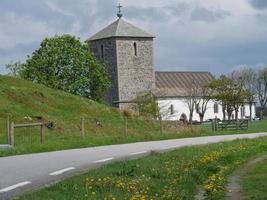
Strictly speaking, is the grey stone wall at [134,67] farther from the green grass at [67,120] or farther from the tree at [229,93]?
the green grass at [67,120]

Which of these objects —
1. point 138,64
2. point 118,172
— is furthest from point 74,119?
point 138,64

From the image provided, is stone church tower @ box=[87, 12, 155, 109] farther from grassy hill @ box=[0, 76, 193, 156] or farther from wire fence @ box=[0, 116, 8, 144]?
wire fence @ box=[0, 116, 8, 144]

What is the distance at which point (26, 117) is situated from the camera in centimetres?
4234

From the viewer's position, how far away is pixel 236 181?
533 inches

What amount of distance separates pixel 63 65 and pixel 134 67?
33.1m

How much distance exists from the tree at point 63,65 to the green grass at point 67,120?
28.6 metres

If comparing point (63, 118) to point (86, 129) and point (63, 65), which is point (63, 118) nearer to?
point (86, 129)

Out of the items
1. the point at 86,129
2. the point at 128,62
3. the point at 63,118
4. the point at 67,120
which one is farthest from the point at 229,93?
the point at 86,129

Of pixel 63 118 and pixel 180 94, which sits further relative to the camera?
pixel 180 94

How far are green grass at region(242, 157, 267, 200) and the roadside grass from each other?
424 millimetres

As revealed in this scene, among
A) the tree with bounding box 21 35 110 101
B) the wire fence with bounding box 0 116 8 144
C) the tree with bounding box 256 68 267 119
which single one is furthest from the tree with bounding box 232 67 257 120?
the wire fence with bounding box 0 116 8 144

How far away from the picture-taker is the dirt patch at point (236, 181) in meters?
11.3

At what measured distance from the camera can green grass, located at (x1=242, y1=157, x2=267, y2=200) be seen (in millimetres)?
11166

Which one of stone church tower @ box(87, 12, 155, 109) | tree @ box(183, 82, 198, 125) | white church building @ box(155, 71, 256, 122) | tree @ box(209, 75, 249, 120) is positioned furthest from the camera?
tree @ box(183, 82, 198, 125)
